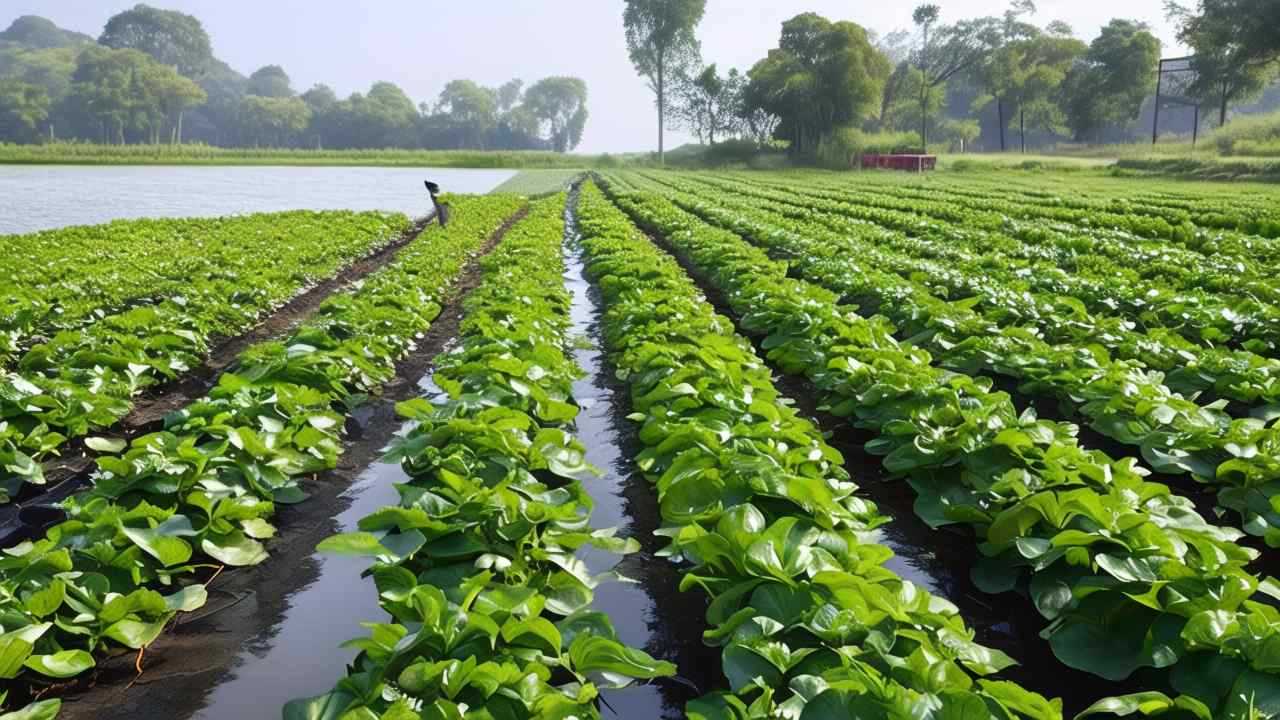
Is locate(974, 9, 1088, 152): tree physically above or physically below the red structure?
above

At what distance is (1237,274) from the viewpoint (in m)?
8.84

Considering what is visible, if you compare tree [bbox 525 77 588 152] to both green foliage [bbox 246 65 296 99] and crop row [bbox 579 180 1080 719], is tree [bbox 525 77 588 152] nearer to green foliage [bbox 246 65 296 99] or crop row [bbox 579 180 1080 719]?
green foliage [bbox 246 65 296 99]

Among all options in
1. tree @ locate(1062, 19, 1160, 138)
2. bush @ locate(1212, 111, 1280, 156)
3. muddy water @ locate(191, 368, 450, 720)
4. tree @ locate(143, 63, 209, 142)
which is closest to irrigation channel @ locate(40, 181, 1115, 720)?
muddy water @ locate(191, 368, 450, 720)

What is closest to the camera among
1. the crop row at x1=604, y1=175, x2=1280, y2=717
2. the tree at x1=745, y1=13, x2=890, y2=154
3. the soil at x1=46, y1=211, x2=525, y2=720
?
the crop row at x1=604, y1=175, x2=1280, y2=717

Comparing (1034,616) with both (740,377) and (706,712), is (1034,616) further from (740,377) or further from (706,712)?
(740,377)

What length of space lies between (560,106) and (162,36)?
206ft

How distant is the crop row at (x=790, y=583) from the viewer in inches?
79.2

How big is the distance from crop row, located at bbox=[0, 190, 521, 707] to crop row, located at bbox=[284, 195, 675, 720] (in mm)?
581

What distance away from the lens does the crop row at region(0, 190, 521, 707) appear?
102 inches

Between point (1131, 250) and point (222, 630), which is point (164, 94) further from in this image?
point (222, 630)

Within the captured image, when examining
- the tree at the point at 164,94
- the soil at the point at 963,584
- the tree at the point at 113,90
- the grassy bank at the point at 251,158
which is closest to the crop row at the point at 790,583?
the soil at the point at 963,584

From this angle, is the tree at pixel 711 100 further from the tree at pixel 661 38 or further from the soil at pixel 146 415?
the soil at pixel 146 415

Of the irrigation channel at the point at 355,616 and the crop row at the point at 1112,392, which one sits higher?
the crop row at the point at 1112,392

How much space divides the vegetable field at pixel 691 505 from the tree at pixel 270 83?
186 m
